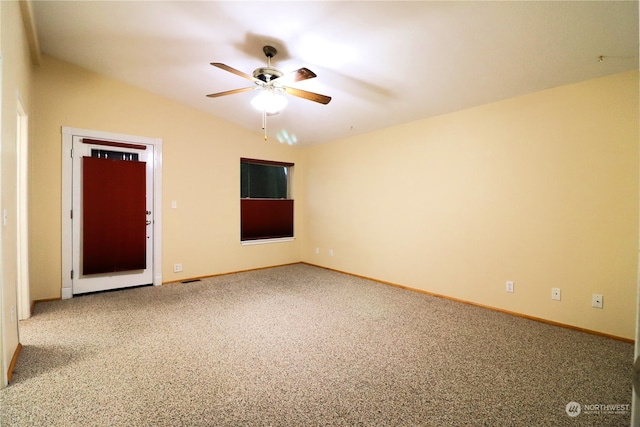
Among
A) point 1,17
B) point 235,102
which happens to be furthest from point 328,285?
point 1,17

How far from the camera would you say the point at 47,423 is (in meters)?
1.52

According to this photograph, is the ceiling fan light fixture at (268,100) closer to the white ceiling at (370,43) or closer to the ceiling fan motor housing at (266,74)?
the ceiling fan motor housing at (266,74)

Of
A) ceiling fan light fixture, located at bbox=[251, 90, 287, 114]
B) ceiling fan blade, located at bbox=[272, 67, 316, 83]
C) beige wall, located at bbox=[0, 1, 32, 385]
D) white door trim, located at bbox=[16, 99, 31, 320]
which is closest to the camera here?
beige wall, located at bbox=[0, 1, 32, 385]

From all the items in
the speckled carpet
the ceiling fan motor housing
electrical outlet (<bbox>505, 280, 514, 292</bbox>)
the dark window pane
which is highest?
the ceiling fan motor housing

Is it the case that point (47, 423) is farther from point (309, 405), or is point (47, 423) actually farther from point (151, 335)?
point (309, 405)

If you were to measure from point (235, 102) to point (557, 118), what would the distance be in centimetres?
381

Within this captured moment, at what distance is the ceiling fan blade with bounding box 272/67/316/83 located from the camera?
88.2 inches

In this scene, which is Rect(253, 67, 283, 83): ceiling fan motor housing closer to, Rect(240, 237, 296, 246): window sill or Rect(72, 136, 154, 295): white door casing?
Rect(72, 136, 154, 295): white door casing

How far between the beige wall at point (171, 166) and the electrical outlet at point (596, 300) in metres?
4.48

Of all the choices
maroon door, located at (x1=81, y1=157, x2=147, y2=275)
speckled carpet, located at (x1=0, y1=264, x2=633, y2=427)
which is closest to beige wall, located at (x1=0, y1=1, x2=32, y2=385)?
speckled carpet, located at (x1=0, y1=264, x2=633, y2=427)

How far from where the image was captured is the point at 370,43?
2516mm

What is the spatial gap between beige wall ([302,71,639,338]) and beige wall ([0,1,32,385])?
3983 millimetres

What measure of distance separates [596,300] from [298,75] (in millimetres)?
3344

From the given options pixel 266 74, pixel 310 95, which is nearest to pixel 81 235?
pixel 266 74
